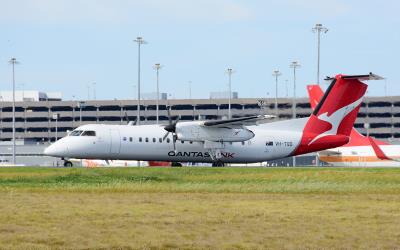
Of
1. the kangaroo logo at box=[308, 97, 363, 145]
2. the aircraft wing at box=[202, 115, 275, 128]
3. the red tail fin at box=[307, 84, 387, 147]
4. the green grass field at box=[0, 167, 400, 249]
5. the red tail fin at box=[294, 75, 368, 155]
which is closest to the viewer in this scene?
the green grass field at box=[0, 167, 400, 249]

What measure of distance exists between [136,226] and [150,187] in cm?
1773

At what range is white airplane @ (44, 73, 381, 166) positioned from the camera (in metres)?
69.9

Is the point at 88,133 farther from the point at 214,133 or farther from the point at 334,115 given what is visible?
the point at 334,115

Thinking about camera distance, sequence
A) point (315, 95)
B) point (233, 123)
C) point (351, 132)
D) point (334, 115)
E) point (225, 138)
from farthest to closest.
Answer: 1. point (315, 95)
2. point (351, 132)
3. point (334, 115)
4. point (225, 138)
5. point (233, 123)

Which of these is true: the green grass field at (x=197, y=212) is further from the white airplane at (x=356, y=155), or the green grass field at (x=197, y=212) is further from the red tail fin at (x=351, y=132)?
the red tail fin at (x=351, y=132)

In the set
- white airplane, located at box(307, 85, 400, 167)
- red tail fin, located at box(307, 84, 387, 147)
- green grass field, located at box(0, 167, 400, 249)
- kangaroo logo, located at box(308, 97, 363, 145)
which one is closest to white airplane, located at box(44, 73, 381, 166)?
kangaroo logo, located at box(308, 97, 363, 145)

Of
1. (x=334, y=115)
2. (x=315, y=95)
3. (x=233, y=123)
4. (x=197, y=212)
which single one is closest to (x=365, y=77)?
(x=334, y=115)

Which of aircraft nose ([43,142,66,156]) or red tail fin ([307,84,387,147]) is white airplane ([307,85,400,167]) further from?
aircraft nose ([43,142,66,156])

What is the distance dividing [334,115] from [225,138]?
957 centimetres

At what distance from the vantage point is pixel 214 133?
7206 centimetres

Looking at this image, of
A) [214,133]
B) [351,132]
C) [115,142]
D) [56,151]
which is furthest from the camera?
[351,132]

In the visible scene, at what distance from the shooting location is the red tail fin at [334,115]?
73375 millimetres

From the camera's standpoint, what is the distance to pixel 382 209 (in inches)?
1288

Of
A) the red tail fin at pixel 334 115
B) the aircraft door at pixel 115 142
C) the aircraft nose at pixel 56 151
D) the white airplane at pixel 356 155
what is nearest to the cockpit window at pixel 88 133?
the aircraft door at pixel 115 142
